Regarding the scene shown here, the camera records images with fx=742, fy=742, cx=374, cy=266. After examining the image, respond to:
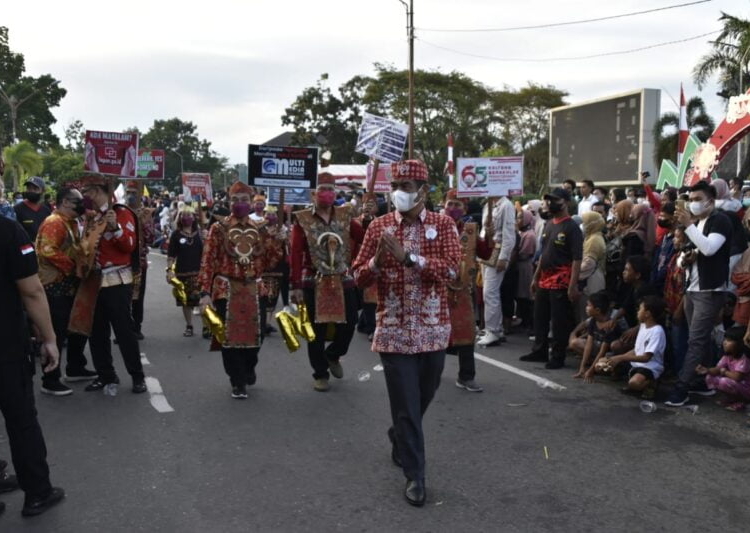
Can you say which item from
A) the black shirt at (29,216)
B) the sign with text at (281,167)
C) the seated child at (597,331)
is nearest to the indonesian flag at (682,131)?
the seated child at (597,331)

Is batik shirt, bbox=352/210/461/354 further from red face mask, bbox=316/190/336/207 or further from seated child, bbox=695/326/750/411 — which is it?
seated child, bbox=695/326/750/411

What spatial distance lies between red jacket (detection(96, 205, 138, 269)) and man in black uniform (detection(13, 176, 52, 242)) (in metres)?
2.75

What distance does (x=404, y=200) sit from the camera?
4406mm

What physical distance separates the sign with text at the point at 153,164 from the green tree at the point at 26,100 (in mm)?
39342

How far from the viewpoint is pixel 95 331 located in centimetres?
686

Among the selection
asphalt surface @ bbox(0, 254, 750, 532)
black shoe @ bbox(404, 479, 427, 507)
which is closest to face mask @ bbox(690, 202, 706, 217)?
asphalt surface @ bbox(0, 254, 750, 532)

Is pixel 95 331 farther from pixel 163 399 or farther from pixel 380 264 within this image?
pixel 380 264

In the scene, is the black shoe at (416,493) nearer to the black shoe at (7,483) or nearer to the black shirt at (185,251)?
the black shoe at (7,483)

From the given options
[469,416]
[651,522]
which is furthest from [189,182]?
[651,522]

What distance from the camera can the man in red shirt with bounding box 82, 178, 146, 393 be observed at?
6.64 m

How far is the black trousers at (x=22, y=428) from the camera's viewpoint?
13.3 ft

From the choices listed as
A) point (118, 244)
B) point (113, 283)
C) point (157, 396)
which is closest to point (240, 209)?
point (118, 244)

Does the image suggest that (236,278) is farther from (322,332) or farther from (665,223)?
(665,223)

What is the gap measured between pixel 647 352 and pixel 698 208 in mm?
1379
